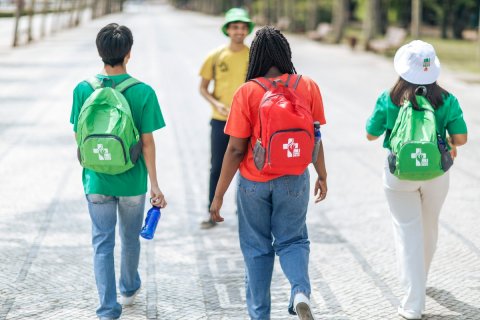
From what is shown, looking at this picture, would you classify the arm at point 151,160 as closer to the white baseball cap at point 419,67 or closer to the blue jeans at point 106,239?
the blue jeans at point 106,239

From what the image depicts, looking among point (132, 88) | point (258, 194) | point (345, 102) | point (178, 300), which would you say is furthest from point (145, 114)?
point (345, 102)

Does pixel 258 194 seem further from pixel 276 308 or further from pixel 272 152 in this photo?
pixel 276 308

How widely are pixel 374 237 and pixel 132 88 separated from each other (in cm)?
331

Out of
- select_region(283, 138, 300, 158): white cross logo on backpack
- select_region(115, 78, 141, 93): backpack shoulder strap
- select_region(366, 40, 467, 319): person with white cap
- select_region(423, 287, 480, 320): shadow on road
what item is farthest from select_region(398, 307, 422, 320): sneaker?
select_region(115, 78, 141, 93): backpack shoulder strap

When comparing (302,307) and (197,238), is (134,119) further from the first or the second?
(197,238)

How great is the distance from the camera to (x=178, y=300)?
19.9 ft

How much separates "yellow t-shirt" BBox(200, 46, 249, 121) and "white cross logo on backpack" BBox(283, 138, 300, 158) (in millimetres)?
3182

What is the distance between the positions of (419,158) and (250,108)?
3.60 feet

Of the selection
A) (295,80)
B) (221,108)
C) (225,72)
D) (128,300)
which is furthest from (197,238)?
(295,80)

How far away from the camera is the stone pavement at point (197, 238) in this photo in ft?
19.6

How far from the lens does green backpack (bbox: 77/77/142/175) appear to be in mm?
4980

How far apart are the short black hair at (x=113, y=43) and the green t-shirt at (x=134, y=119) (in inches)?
4.2

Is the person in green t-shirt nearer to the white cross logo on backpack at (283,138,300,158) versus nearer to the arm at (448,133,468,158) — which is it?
the white cross logo on backpack at (283,138,300,158)

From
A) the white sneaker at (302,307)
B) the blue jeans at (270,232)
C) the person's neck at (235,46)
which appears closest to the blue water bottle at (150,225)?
the blue jeans at (270,232)
